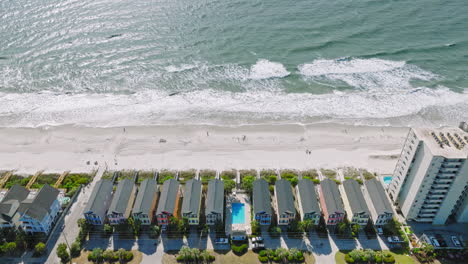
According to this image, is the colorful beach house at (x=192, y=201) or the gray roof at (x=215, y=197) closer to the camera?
the colorful beach house at (x=192, y=201)

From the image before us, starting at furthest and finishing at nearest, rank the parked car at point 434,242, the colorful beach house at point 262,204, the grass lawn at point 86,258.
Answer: the colorful beach house at point 262,204
the parked car at point 434,242
the grass lawn at point 86,258

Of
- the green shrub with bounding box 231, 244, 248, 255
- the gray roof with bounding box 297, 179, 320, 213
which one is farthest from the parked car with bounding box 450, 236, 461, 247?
the green shrub with bounding box 231, 244, 248, 255

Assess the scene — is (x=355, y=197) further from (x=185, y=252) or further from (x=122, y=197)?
(x=122, y=197)

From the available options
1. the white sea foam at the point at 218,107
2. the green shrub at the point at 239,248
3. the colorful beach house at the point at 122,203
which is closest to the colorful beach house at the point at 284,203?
the green shrub at the point at 239,248

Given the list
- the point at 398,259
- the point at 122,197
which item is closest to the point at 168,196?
the point at 122,197

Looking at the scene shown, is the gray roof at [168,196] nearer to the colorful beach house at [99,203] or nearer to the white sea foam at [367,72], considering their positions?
the colorful beach house at [99,203]

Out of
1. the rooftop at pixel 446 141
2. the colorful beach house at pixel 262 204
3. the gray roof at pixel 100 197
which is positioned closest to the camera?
the rooftop at pixel 446 141
